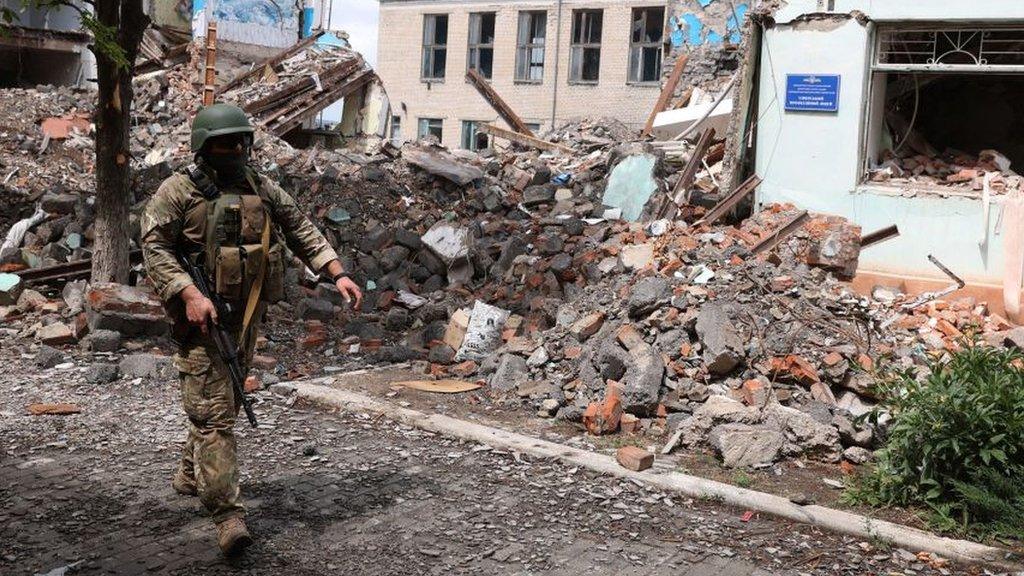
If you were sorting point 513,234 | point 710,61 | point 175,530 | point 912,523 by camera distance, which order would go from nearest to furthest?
point 175,530
point 912,523
point 513,234
point 710,61

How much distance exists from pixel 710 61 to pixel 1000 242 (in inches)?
521

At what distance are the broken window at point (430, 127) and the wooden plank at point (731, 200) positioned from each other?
Answer: 2049 centimetres

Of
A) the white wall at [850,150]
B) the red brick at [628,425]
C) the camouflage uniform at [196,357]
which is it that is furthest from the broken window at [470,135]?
the camouflage uniform at [196,357]

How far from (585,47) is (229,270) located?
23309mm

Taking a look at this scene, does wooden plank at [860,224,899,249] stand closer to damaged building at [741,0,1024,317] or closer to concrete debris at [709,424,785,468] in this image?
damaged building at [741,0,1024,317]

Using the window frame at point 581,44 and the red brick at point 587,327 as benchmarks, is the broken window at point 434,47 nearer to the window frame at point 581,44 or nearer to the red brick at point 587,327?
the window frame at point 581,44

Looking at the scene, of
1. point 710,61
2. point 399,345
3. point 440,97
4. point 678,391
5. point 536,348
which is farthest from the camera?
point 440,97

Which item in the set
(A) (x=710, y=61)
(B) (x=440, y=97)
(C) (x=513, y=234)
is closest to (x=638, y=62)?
(A) (x=710, y=61)

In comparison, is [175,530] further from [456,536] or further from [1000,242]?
[1000,242]

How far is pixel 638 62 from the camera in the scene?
1005 inches

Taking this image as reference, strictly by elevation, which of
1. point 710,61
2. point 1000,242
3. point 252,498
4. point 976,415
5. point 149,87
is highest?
point 710,61

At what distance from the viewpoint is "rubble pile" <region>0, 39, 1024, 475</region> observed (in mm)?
6547

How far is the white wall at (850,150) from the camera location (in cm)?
870

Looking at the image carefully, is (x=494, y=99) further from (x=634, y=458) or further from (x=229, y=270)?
(x=229, y=270)
